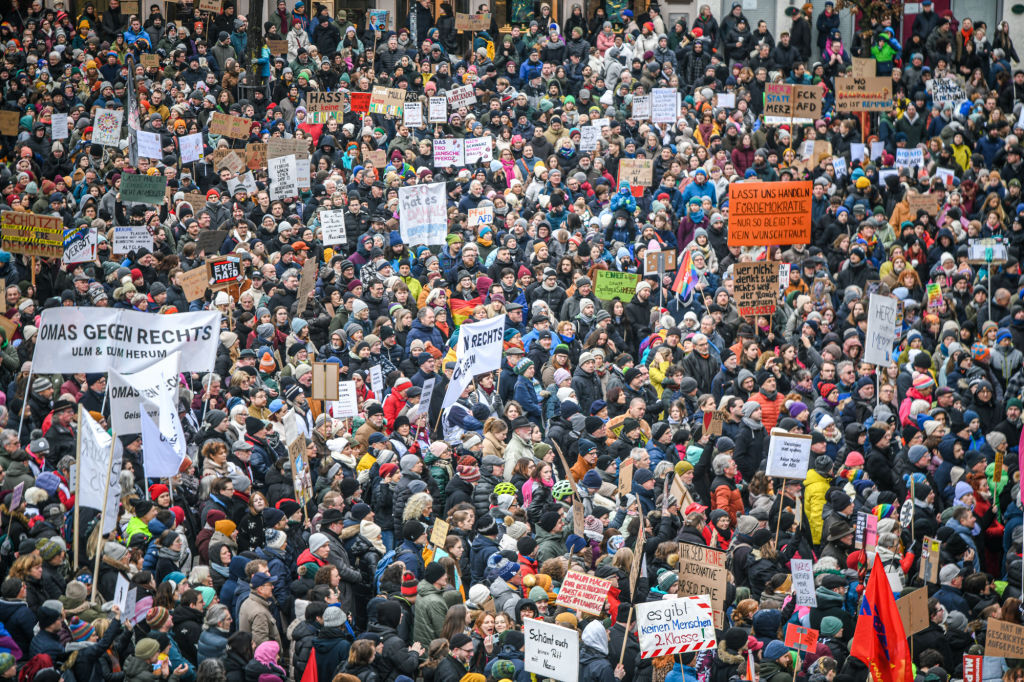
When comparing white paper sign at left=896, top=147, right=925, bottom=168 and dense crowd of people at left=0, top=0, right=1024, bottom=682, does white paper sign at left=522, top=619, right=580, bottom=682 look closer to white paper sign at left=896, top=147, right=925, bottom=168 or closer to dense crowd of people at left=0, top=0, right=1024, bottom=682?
dense crowd of people at left=0, top=0, right=1024, bottom=682

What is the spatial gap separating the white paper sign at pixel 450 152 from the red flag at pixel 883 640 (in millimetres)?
11344

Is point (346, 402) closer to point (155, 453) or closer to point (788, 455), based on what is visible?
point (155, 453)

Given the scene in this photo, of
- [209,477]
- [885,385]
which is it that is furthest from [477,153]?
[209,477]

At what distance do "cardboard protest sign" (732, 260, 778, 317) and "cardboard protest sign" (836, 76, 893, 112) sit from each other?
240 inches

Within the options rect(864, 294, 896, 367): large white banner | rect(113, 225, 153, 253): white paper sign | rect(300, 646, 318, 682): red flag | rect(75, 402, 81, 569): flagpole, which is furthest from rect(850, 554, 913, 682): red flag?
rect(113, 225, 153, 253): white paper sign

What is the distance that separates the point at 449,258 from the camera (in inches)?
661

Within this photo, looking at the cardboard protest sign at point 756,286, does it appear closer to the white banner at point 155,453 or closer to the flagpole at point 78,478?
the white banner at point 155,453

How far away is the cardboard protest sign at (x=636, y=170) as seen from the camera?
1859 centimetres

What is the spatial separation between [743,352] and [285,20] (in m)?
13.7

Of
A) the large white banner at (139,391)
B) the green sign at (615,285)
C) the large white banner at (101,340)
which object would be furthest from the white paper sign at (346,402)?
the green sign at (615,285)

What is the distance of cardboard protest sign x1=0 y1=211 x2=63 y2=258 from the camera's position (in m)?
15.2

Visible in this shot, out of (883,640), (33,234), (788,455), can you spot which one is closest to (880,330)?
(788,455)

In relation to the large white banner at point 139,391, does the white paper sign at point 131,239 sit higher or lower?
higher

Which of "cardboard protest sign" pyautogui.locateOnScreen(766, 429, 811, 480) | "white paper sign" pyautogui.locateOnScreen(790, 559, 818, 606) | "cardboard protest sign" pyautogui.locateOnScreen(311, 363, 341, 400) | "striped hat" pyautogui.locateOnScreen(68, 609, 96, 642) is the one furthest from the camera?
"cardboard protest sign" pyautogui.locateOnScreen(311, 363, 341, 400)
